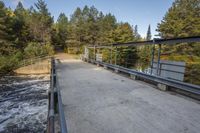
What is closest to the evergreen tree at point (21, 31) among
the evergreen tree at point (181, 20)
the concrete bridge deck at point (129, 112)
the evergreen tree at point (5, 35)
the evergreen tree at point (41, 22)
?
the evergreen tree at point (41, 22)

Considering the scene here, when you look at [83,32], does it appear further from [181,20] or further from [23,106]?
[23,106]

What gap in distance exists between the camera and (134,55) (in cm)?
2459

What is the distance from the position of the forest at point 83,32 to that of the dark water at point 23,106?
722 cm

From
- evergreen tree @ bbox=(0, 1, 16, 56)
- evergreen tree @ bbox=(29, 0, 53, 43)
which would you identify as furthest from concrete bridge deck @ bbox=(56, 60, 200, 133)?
evergreen tree @ bbox=(29, 0, 53, 43)

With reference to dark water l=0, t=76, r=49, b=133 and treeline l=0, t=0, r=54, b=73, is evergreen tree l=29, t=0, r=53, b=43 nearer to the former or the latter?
treeline l=0, t=0, r=54, b=73

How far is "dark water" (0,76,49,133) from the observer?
8.29m

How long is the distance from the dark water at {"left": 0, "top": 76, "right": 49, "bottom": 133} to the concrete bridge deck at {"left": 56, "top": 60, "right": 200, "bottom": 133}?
15.8ft

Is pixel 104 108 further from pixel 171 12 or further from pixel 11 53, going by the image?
pixel 11 53

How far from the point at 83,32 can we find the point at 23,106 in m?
31.3

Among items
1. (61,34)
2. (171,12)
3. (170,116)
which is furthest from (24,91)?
(61,34)

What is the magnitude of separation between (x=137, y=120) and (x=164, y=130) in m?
0.53

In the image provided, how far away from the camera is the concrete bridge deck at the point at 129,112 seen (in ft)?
9.17

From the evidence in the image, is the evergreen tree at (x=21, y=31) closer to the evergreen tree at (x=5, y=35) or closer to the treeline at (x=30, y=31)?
the treeline at (x=30, y=31)

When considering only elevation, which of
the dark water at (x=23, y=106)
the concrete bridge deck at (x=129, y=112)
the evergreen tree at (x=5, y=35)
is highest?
the evergreen tree at (x=5, y=35)
